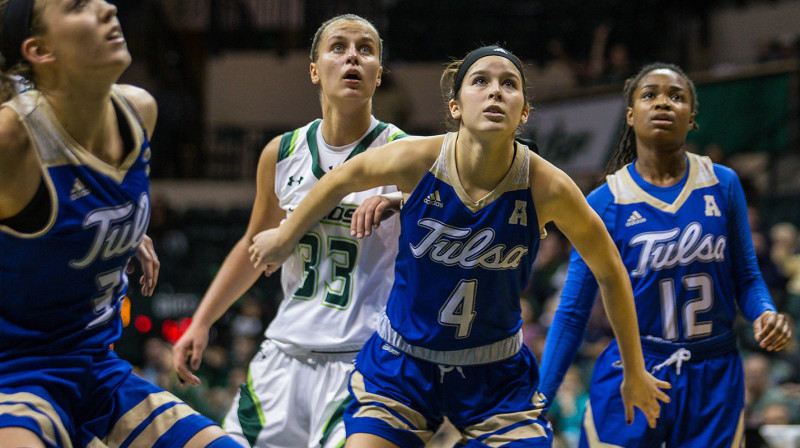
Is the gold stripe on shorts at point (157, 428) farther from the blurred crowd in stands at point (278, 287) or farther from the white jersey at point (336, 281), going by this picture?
the blurred crowd in stands at point (278, 287)

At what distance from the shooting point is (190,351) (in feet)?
12.2

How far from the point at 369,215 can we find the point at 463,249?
354 millimetres

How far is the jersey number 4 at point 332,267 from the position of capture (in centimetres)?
360

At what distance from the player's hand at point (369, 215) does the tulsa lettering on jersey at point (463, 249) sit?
0.57ft

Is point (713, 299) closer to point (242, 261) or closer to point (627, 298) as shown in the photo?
point (627, 298)

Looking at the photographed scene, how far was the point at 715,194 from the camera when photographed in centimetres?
374

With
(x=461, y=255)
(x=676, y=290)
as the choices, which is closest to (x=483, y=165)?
(x=461, y=255)

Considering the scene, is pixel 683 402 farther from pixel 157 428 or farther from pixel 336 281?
pixel 157 428

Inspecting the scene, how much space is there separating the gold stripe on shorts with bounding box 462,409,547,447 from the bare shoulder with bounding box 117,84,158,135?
1.42 meters

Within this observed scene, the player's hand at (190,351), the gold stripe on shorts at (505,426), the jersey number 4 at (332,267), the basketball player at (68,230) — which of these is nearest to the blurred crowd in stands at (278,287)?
the gold stripe on shorts at (505,426)

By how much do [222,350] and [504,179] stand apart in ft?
22.8

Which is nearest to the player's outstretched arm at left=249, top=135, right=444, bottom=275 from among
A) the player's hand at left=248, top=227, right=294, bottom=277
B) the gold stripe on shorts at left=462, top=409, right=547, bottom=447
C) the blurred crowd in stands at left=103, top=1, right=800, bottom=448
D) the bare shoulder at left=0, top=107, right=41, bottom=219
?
the player's hand at left=248, top=227, right=294, bottom=277

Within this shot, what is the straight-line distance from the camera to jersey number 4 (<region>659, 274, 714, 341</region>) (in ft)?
11.8

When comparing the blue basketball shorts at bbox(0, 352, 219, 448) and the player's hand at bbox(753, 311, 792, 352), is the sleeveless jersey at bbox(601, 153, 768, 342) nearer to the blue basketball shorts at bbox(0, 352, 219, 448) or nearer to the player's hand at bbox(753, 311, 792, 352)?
the player's hand at bbox(753, 311, 792, 352)
